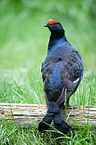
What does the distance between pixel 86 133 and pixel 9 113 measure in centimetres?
87

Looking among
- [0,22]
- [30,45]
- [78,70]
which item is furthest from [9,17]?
[78,70]

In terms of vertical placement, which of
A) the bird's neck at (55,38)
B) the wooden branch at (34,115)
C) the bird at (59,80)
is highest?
the bird's neck at (55,38)

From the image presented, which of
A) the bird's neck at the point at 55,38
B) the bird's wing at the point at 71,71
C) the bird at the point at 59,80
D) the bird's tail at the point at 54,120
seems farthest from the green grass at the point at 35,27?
the bird's tail at the point at 54,120

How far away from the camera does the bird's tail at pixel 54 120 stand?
280 centimetres

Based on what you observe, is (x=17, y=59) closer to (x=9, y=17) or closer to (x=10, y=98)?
(x=9, y=17)

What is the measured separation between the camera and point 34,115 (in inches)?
120

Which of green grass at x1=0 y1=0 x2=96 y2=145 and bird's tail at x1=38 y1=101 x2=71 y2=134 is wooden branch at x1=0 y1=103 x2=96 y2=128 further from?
green grass at x1=0 y1=0 x2=96 y2=145

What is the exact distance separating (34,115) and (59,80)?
0.47 meters

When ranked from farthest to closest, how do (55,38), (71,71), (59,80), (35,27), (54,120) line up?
(35,27) → (55,38) → (71,71) → (59,80) → (54,120)

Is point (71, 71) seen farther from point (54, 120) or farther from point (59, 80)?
point (54, 120)

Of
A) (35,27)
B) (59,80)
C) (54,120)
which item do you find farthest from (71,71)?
(35,27)

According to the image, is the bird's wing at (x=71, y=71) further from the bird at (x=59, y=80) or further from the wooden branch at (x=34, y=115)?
the wooden branch at (x=34, y=115)

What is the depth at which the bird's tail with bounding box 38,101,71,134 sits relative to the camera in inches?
110

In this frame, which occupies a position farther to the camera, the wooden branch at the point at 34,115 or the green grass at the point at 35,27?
the green grass at the point at 35,27
